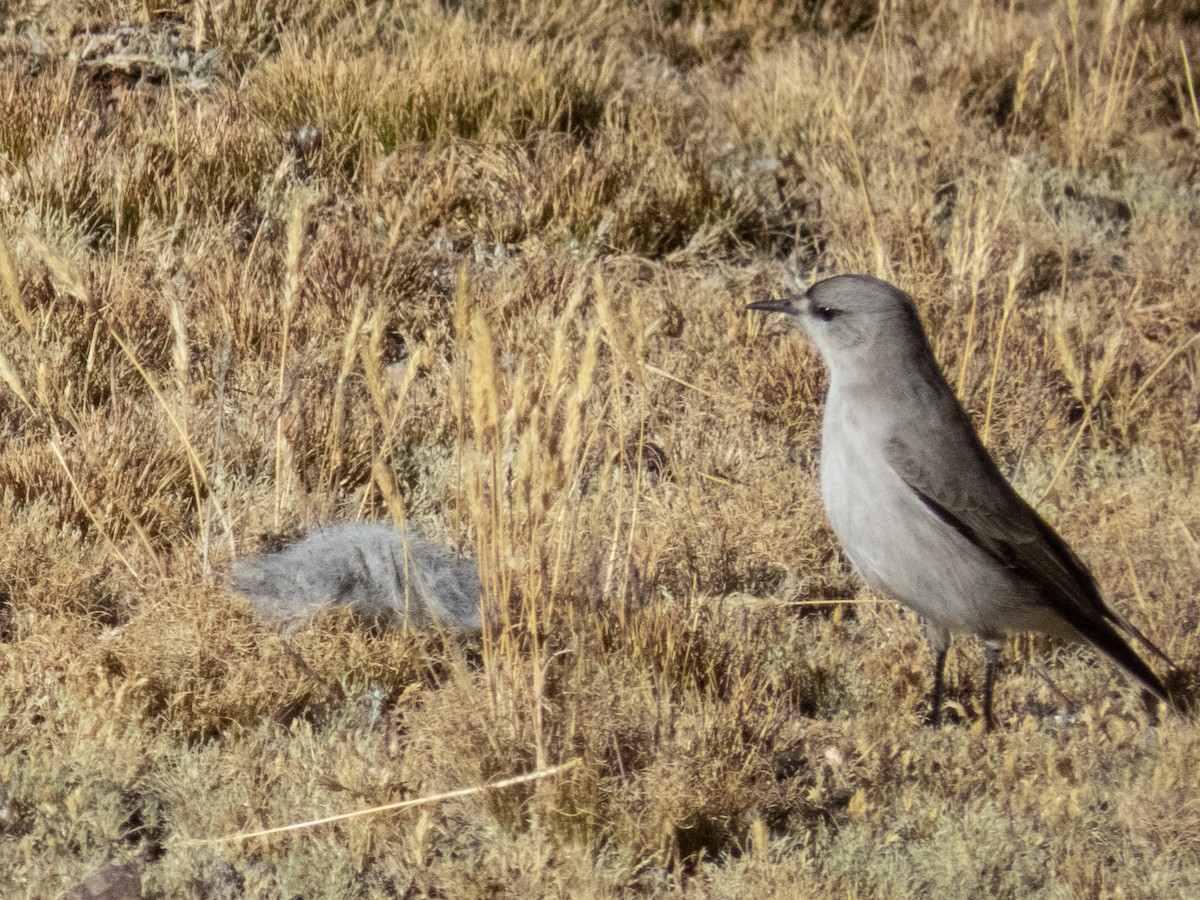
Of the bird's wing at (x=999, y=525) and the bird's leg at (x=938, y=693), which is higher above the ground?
the bird's wing at (x=999, y=525)

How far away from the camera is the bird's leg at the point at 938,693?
3.93 meters

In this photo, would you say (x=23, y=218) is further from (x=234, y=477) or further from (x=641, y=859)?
(x=641, y=859)

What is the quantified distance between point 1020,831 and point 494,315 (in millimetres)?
3136

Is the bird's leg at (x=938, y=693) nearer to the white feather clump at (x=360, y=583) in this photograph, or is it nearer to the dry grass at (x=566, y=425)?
the dry grass at (x=566, y=425)

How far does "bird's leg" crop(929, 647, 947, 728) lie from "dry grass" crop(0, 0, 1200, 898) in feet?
0.20

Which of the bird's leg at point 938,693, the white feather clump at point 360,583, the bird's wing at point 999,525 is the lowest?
the bird's leg at point 938,693

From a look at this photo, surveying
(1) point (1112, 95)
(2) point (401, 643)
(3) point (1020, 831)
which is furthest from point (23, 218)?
(1) point (1112, 95)

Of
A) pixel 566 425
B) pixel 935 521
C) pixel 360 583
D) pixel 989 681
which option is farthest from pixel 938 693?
pixel 360 583

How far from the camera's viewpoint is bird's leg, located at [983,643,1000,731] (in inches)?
156

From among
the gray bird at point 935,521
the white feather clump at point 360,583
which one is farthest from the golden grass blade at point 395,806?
the gray bird at point 935,521

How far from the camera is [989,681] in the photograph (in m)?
3.98

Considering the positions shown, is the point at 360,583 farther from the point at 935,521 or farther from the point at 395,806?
the point at 935,521

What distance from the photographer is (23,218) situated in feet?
18.1

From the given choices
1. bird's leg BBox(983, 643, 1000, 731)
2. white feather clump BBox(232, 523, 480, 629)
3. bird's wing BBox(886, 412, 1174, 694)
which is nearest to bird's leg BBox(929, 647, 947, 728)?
bird's leg BBox(983, 643, 1000, 731)
